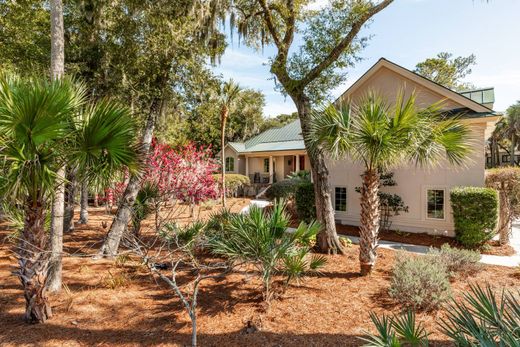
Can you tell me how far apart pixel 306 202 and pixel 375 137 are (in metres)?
6.52

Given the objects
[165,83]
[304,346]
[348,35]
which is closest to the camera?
[304,346]

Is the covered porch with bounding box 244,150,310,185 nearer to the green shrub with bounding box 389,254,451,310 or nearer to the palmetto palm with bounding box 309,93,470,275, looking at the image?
the palmetto palm with bounding box 309,93,470,275

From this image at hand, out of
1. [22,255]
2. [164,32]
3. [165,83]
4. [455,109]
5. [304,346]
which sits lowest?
[304,346]

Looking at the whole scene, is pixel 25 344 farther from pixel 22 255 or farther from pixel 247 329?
pixel 247 329

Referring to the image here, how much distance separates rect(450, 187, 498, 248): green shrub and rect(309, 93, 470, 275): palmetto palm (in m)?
3.16

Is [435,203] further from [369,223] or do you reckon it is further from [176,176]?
[176,176]

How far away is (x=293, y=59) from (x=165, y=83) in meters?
4.61

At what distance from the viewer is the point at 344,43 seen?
8.28 metres

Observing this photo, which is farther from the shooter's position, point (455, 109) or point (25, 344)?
point (455, 109)

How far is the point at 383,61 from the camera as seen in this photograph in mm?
11414

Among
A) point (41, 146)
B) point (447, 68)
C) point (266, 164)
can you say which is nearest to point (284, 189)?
point (266, 164)

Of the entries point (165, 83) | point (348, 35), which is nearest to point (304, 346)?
point (348, 35)

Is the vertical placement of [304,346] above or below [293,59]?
below

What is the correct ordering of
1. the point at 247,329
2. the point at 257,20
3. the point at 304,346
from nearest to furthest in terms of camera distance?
the point at 304,346
the point at 247,329
the point at 257,20
